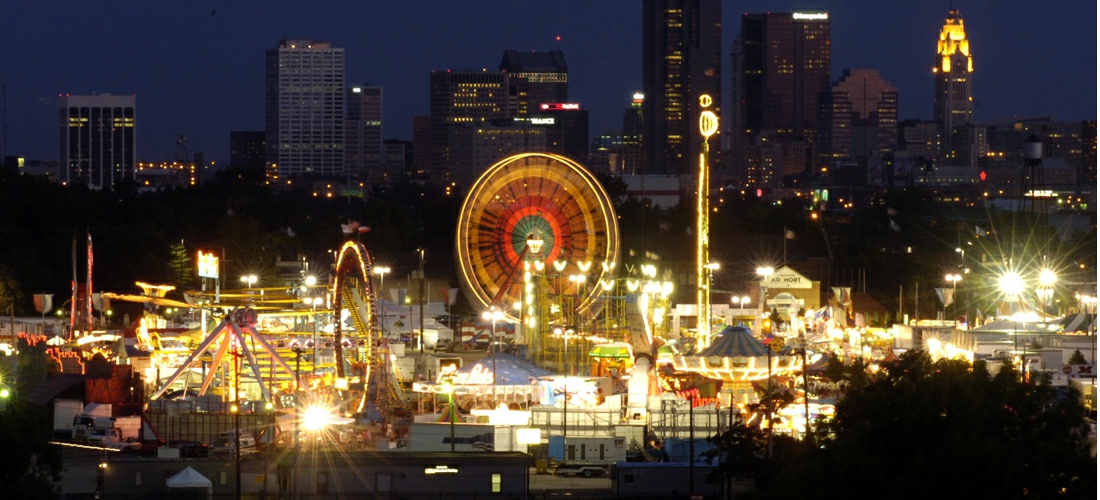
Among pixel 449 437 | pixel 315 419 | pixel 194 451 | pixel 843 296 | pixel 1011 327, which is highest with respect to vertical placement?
pixel 843 296

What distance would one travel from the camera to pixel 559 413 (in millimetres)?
37719

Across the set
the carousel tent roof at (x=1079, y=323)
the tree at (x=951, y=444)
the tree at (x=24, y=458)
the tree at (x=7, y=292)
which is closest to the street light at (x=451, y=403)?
the tree at (x=24, y=458)

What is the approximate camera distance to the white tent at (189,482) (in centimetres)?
3130

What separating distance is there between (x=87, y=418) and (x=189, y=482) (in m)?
8.06

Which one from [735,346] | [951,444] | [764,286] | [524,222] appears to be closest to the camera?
[951,444]

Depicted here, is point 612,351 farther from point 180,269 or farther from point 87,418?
point 180,269

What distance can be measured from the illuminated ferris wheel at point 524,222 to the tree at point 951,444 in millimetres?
34556

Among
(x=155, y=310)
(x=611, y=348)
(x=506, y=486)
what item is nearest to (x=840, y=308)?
(x=611, y=348)

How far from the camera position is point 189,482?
103ft

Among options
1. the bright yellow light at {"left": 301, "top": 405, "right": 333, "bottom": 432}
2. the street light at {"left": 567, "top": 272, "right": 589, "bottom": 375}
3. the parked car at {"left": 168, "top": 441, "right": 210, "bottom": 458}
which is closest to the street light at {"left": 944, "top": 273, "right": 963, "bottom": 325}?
the street light at {"left": 567, "top": 272, "right": 589, "bottom": 375}

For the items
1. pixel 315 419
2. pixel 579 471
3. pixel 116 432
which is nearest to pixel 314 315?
pixel 116 432

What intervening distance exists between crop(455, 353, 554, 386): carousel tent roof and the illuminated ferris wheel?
17.8 metres

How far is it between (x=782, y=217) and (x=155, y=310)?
58.3 m

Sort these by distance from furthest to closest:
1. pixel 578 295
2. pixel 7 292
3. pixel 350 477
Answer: pixel 7 292, pixel 578 295, pixel 350 477
